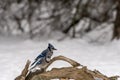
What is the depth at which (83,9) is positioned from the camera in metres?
9.58

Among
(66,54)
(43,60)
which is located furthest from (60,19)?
(43,60)

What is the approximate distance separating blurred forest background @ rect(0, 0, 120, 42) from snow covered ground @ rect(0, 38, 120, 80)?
67 centimetres

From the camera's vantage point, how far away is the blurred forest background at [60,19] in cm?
969

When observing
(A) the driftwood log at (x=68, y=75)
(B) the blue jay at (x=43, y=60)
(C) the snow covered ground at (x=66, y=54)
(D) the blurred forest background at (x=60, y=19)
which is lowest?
(A) the driftwood log at (x=68, y=75)

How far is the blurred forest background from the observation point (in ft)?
31.8

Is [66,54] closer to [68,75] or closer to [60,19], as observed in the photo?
[60,19]

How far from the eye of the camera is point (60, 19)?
985 cm

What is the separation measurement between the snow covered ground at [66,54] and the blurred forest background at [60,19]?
2.19ft

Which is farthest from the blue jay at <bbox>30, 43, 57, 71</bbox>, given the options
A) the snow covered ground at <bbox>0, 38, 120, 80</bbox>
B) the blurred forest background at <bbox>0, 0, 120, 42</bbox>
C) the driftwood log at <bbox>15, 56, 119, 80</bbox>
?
the blurred forest background at <bbox>0, 0, 120, 42</bbox>

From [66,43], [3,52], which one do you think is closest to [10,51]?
[3,52]

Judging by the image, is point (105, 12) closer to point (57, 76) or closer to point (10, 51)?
point (10, 51)

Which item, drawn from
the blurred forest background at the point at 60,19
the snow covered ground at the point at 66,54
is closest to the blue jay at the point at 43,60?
the snow covered ground at the point at 66,54

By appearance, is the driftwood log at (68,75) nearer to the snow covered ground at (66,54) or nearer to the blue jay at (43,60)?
the blue jay at (43,60)

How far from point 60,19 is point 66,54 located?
93.0 inches
